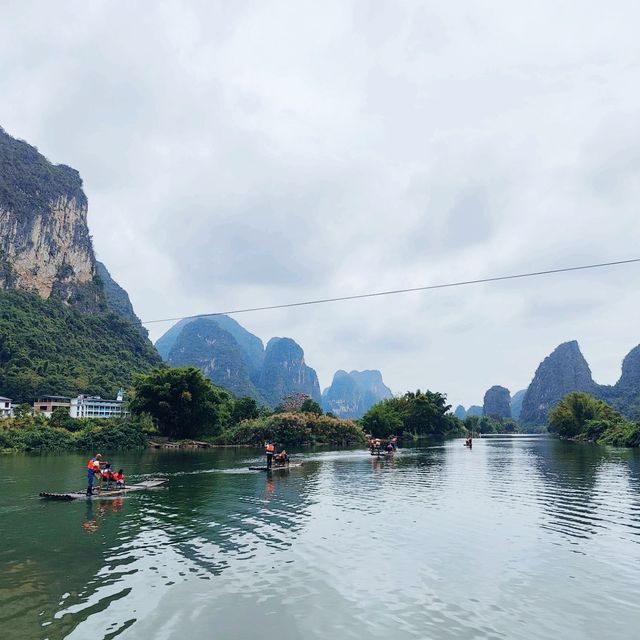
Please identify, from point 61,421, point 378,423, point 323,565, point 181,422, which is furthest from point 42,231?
point 323,565

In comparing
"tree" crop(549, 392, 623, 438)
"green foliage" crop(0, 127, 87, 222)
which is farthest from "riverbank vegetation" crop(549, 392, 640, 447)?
"green foliage" crop(0, 127, 87, 222)

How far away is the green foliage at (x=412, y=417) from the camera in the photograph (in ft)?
338

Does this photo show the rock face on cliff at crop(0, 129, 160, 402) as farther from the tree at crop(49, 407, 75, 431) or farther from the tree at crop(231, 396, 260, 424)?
the tree at crop(49, 407, 75, 431)

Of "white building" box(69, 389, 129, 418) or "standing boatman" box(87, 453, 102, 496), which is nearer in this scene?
"standing boatman" box(87, 453, 102, 496)

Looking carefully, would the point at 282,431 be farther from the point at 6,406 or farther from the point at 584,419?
the point at 584,419

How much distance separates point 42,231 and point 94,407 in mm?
79115

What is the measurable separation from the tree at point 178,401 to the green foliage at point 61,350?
47.2m

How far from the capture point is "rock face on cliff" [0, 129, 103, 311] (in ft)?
502

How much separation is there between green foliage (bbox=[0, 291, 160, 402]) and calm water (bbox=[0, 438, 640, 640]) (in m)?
97.2

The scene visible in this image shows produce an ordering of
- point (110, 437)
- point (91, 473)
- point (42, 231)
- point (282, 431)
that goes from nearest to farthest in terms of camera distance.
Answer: point (91, 473)
point (110, 437)
point (282, 431)
point (42, 231)

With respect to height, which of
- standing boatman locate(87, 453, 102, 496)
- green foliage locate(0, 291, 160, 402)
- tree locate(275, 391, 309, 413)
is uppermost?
green foliage locate(0, 291, 160, 402)

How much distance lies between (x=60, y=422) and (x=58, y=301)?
323 ft

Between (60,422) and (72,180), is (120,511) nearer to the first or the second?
(60,422)

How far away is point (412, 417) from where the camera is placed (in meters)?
123
